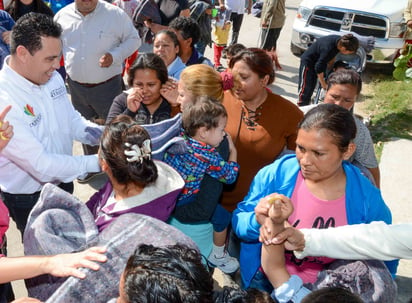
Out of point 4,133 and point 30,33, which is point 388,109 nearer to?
point 30,33

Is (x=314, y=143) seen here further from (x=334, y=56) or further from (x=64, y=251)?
(x=334, y=56)

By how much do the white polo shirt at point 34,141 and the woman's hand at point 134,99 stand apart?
49 centimetres

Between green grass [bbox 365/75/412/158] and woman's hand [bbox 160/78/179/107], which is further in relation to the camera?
green grass [bbox 365/75/412/158]

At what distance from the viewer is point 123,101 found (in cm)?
307

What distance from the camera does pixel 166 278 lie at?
122cm

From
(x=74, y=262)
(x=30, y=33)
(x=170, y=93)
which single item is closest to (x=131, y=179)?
(x=74, y=262)

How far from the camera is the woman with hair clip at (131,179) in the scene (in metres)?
1.93

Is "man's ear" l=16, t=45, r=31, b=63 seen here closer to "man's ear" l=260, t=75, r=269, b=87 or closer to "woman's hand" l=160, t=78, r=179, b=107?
"woman's hand" l=160, t=78, r=179, b=107

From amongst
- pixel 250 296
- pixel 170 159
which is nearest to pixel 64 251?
pixel 250 296

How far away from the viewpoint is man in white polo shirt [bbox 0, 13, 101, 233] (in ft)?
8.18

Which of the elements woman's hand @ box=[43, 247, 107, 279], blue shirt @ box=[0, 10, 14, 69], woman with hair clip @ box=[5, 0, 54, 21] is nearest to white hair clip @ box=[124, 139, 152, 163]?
woman's hand @ box=[43, 247, 107, 279]

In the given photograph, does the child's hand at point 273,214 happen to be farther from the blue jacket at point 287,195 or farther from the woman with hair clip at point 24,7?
the woman with hair clip at point 24,7

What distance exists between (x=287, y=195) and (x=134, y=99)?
4.56ft

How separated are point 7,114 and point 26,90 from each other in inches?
8.5
